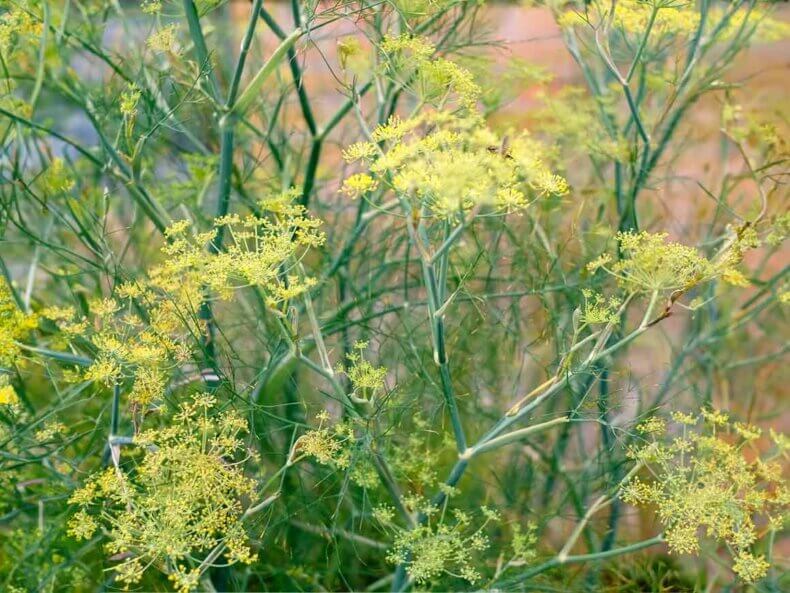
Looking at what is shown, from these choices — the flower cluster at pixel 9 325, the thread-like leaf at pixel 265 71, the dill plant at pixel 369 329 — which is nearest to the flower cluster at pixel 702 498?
the dill plant at pixel 369 329

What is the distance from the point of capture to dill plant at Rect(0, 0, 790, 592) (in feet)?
2.80

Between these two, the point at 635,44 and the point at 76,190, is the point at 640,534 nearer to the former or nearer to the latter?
the point at 635,44

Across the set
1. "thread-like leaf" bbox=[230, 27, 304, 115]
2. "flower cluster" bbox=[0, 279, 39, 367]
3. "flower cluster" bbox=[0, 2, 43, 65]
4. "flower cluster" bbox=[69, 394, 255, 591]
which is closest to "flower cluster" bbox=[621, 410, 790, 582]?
"flower cluster" bbox=[69, 394, 255, 591]

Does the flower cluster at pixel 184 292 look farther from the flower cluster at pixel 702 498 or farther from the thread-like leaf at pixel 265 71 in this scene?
the flower cluster at pixel 702 498

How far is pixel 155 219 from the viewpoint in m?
1.10

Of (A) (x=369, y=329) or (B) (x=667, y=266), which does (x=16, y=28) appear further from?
(B) (x=667, y=266)

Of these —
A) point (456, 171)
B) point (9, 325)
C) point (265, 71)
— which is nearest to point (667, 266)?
point (456, 171)

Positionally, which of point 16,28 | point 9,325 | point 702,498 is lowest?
point 702,498

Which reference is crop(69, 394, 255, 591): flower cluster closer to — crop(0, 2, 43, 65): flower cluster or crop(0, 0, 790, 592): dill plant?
crop(0, 0, 790, 592): dill plant

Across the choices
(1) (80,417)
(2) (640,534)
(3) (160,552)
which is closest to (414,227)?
(3) (160,552)

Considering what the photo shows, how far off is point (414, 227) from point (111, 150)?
41 cm

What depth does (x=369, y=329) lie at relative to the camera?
113 centimetres

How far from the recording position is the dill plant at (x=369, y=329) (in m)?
0.85

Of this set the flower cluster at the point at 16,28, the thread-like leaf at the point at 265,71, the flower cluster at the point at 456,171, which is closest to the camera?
the flower cluster at the point at 456,171
